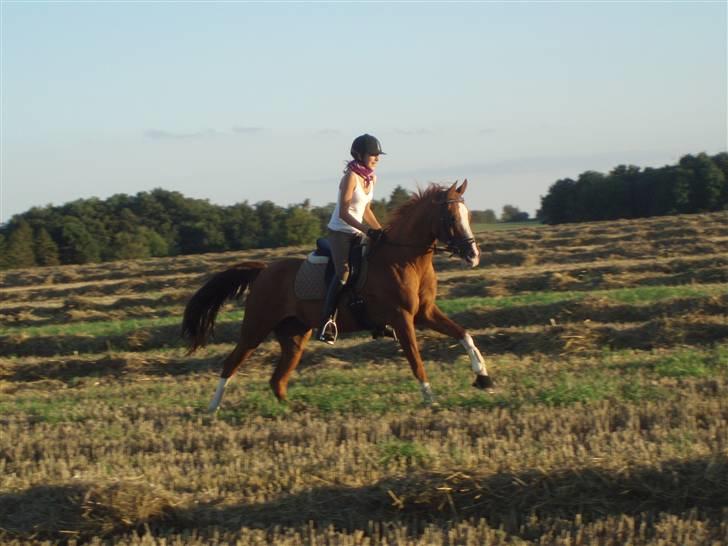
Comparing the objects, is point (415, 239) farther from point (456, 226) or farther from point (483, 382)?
point (483, 382)

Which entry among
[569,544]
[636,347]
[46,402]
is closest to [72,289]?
[46,402]

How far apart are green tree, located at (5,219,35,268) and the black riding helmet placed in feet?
127

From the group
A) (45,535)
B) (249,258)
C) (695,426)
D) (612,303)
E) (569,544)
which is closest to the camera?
(569,544)

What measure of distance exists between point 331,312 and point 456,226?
1573mm

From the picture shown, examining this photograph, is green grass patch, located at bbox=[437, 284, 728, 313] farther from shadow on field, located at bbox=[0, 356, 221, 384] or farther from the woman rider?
the woman rider

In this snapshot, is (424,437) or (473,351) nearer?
(424,437)

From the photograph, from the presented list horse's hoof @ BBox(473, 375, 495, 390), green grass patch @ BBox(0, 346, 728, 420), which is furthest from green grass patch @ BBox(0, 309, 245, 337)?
horse's hoof @ BBox(473, 375, 495, 390)

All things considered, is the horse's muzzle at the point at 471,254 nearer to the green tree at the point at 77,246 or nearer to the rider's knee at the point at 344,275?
the rider's knee at the point at 344,275

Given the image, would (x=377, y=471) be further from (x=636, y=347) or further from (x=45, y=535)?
(x=636, y=347)

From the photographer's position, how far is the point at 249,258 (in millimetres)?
32156

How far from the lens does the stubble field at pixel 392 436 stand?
6215 mm

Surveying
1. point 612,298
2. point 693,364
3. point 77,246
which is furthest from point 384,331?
point 77,246

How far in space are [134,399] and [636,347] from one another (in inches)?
267

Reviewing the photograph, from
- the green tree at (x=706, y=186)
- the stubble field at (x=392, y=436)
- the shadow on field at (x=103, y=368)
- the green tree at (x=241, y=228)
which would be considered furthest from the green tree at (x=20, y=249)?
the shadow on field at (x=103, y=368)
